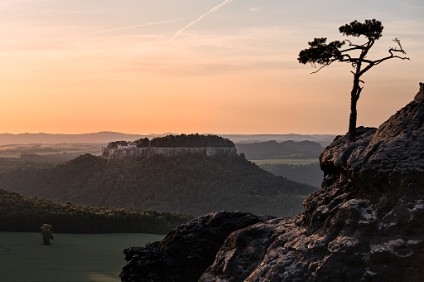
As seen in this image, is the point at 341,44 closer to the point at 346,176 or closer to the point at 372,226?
the point at 346,176

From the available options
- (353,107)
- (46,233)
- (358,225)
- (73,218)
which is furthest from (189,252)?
(73,218)

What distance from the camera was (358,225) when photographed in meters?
21.3

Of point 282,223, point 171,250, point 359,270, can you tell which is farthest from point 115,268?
point 359,270

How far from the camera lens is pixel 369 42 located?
1090 inches

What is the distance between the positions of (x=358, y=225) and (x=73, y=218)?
12369 centimetres

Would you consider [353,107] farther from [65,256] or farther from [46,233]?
[46,233]

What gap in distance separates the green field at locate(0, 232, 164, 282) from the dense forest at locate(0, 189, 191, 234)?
Result: 2.99 metres

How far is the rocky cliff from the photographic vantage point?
2017cm

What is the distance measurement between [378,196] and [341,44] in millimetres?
8720

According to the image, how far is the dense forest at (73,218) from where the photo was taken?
443ft


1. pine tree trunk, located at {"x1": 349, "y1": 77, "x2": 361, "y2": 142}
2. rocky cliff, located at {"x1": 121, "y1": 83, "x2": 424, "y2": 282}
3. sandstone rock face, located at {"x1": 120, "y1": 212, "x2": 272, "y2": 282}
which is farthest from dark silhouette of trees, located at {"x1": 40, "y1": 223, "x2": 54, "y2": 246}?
pine tree trunk, located at {"x1": 349, "y1": 77, "x2": 361, "y2": 142}

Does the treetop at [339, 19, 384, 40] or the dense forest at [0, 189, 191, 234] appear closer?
the treetop at [339, 19, 384, 40]

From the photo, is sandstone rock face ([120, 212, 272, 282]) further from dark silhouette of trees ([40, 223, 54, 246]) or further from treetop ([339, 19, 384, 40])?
dark silhouette of trees ([40, 223, 54, 246])

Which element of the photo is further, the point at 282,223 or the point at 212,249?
the point at 212,249
